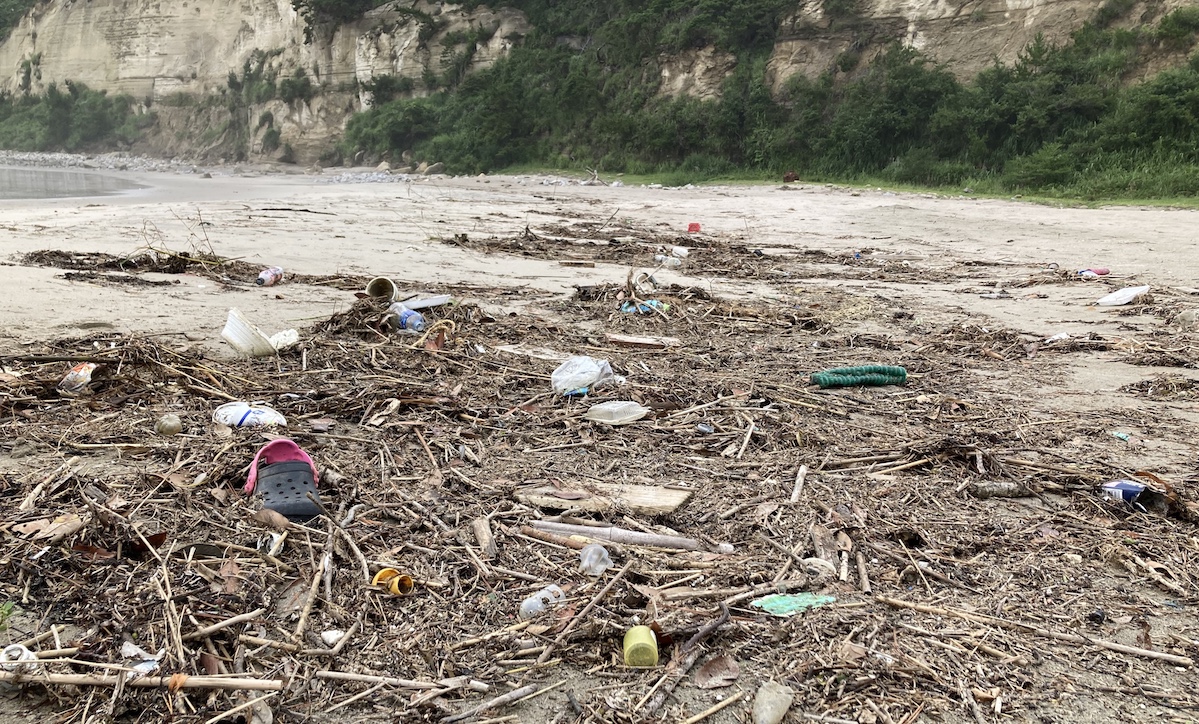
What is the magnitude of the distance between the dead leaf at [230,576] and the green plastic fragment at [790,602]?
1.31m

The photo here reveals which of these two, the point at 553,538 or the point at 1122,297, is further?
the point at 1122,297

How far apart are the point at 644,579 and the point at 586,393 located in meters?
1.77

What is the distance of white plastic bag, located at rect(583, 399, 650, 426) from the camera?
11.5ft

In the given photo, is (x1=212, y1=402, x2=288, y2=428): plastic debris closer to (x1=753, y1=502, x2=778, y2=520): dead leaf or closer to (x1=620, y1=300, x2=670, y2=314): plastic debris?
(x1=753, y1=502, x2=778, y2=520): dead leaf

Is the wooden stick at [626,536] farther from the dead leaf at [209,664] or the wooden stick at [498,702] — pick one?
the dead leaf at [209,664]

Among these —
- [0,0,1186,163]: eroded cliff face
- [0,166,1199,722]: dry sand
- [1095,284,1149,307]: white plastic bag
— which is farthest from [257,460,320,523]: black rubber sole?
[0,0,1186,163]: eroded cliff face

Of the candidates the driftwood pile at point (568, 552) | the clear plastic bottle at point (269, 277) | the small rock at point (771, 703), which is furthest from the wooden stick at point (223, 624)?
the clear plastic bottle at point (269, 277)

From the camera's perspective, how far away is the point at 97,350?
3916 millimetres

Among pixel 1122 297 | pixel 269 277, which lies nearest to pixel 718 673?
pixel 269 277

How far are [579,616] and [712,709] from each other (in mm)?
408

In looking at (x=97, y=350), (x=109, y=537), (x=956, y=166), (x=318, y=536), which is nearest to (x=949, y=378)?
(x=318, y=536)

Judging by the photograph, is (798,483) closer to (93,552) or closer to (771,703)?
(771,703)

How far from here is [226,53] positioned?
151 ft

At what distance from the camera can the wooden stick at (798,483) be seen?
268 cm
